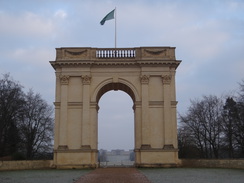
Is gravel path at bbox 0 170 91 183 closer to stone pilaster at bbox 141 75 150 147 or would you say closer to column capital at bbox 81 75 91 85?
stone pilaster at bbox 141 75 150 147

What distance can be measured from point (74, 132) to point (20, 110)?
40.2 ft

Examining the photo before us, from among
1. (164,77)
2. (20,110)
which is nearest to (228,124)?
(164,77)

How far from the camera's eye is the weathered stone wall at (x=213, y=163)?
29.4 meters

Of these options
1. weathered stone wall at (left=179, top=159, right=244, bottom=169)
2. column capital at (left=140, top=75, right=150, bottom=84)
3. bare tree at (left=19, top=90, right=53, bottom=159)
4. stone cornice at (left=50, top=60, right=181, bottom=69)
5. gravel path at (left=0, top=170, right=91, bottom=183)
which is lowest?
gravel path at (left=0, top=170, right=91, bottom=183)

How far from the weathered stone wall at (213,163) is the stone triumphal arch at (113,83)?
1.68 m

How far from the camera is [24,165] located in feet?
108

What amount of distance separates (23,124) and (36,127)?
3.22 metres

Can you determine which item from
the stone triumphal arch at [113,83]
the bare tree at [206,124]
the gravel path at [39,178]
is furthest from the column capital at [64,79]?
the bare tree at [206,124]

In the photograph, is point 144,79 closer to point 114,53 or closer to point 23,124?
point 114,53

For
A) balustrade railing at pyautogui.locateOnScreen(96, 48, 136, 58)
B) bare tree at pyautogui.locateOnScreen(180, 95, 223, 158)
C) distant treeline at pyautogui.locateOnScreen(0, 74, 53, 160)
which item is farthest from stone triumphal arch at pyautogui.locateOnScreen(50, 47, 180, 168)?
bare tree at pyautogui.locateOnScreen(180, 95, 223, 158)

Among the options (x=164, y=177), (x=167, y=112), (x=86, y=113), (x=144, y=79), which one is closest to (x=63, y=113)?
(x=86, y=113)

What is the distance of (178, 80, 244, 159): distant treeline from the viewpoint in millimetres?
42688

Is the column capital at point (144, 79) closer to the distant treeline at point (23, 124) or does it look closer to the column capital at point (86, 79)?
the column capital at point (86, 79)

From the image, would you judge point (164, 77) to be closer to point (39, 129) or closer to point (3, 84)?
point (3, 84)
